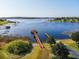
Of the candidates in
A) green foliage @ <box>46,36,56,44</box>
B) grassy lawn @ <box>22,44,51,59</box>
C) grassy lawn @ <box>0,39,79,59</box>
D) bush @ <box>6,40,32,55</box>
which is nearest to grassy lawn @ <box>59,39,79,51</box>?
grassy lawn @ <box>0,39,79,59</box>

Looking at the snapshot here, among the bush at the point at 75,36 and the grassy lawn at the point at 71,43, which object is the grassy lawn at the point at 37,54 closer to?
the grassy lawn at the point at 71,43

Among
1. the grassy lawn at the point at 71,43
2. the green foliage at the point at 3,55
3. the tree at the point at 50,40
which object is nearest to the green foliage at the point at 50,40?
the tree at the point at 50,40

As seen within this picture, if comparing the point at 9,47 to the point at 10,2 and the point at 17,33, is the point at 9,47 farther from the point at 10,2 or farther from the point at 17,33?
the point at 10,2

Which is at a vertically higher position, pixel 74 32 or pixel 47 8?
pixel 47 8

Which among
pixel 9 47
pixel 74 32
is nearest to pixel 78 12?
pixel 74 32

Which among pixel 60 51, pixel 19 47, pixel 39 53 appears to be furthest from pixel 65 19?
pixel 19 47

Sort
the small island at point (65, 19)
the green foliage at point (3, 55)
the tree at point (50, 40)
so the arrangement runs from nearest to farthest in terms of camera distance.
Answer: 1. the green foliage at point (3, 55)
2. the tree at point (50, 40)
3. the small island at point (65, 19)
